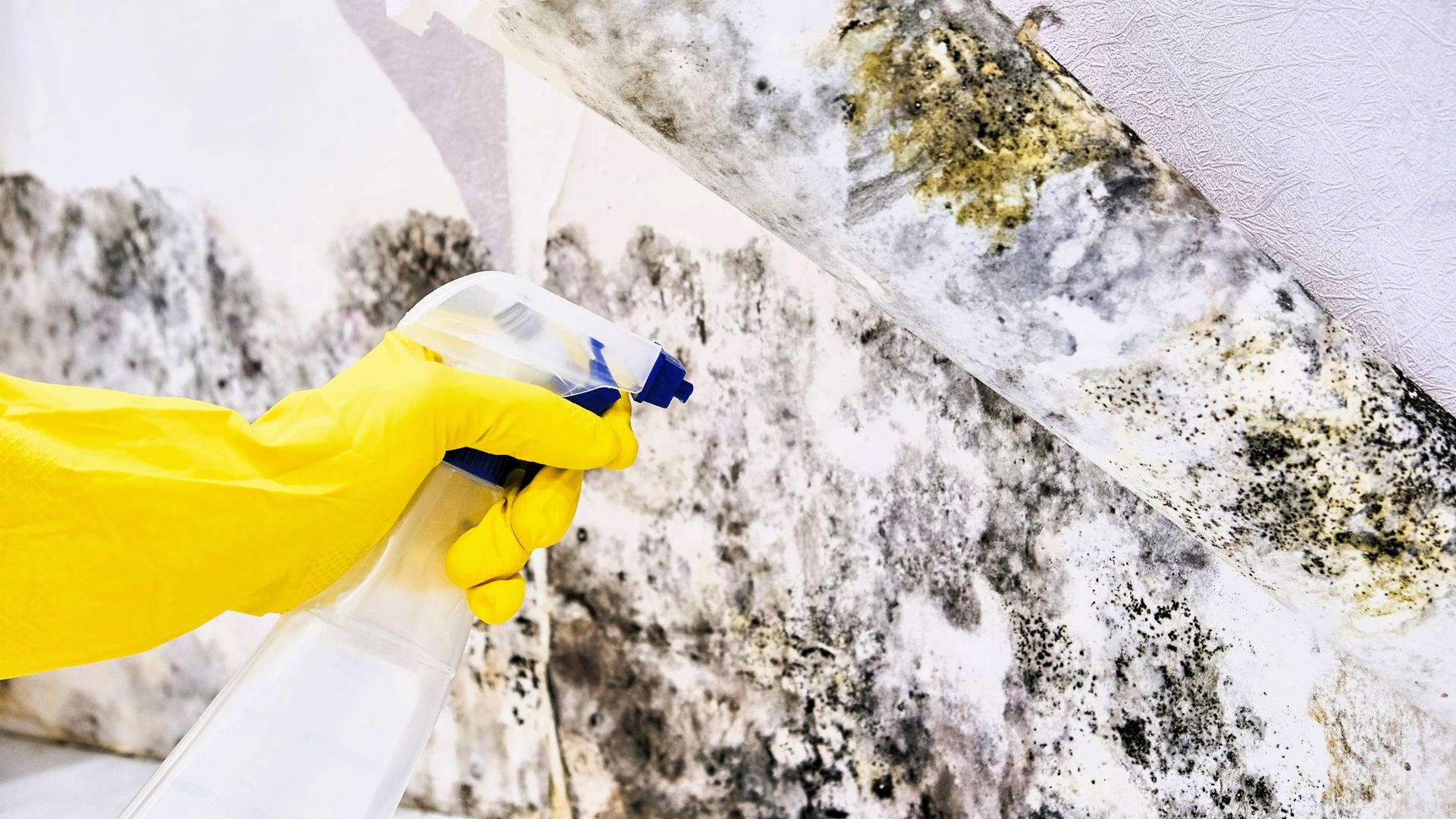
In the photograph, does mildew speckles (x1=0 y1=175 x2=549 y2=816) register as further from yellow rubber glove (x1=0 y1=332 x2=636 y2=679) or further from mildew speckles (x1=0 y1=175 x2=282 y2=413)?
yellow rubber glove (x1=0 y1=332 x2=636 y2=679)

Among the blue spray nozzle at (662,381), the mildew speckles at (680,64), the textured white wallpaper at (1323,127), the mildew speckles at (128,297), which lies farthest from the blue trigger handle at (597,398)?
the mildew speckles at (128,297)

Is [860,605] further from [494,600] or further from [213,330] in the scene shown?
[213,330]

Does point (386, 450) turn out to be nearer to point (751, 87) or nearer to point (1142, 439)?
point (751, 87)

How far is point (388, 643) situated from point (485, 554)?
12 centimetres

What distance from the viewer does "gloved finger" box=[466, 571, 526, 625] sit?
2.49ft

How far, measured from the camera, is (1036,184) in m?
0.67

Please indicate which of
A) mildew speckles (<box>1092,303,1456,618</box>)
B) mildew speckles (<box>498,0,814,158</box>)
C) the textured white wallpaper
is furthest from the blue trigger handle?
the textured white wallpaper

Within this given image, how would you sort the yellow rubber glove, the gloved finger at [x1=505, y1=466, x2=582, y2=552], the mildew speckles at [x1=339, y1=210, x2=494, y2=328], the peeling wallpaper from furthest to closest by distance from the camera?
the mildew speckles at [x1=339, y1=210, x2=494, y2=328] < the peeling wallpaper < the gloved finger at [x1=505, y1=466, x2=582, y2=552] < the yellow rubber glove

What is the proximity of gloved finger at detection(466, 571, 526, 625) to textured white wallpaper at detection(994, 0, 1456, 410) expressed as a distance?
2.26 ft

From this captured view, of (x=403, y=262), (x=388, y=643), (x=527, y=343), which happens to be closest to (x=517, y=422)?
(x=527, y=343)

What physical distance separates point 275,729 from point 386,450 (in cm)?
26

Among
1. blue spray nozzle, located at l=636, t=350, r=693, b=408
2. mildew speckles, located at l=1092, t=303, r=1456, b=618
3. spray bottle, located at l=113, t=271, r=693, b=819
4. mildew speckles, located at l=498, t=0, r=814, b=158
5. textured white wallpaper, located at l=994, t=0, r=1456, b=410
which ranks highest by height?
textured white wallpaper, located at l=994, t=0, r=1456, b=410

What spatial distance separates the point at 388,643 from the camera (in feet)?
2.48

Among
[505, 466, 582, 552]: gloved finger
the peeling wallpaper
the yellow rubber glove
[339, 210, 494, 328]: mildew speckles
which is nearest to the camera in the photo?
the yellow rubber glove
